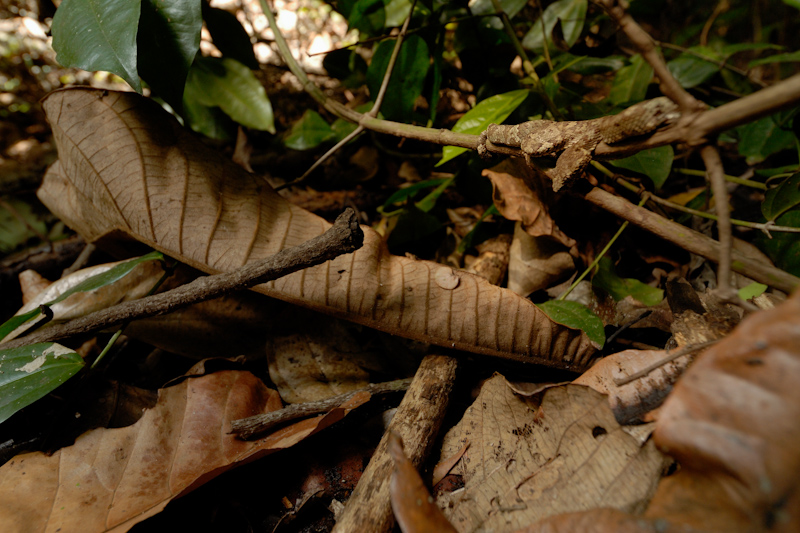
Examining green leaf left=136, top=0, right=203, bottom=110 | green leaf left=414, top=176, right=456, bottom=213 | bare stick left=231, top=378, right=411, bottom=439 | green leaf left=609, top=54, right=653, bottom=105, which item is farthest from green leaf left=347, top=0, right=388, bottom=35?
bare stick left=231, top=378, right=411, bottom=439

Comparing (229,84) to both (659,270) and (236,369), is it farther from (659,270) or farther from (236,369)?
(659,270)

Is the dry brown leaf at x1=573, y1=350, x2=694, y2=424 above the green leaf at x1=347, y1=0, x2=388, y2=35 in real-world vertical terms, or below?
below

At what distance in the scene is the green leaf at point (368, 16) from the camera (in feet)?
5.17

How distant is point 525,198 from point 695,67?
4.38ft

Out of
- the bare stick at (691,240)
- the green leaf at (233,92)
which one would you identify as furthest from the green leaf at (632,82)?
the green leaf at (233,92)

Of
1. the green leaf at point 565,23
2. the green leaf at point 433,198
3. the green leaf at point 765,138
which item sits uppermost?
the green leaf at point 565,23

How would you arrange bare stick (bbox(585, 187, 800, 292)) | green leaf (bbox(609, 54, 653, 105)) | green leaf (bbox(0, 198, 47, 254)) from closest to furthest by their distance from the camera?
1. bare stick (bbox(585, 187, 800, 292))
2. green leaf (bbox(609, 54, 653, 105))
3. green leaf (bbox(0, 198, 47, 254))

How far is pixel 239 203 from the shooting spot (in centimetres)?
124

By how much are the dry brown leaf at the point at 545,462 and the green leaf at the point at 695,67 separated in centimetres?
174

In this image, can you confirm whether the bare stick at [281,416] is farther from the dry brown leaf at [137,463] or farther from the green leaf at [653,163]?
the green leaf at [653,163]

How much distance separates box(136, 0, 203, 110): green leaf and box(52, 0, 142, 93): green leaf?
0.15 metres

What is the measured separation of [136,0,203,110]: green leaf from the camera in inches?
47.6

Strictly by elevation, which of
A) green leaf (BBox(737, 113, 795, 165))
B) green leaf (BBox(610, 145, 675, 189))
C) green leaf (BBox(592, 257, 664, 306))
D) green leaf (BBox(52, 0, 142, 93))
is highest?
green leaf (BBox(52, 0, 142, 93))

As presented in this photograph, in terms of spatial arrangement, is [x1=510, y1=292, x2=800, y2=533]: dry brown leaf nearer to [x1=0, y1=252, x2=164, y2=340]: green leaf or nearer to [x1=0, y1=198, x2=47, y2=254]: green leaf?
[x1=0, y1=252, x2=164, y2=340]: green leaf
